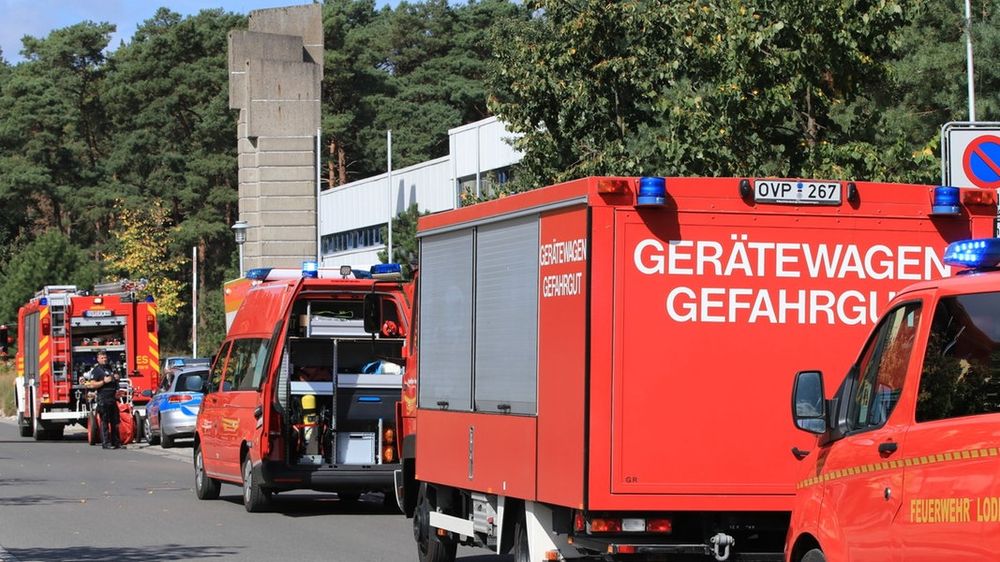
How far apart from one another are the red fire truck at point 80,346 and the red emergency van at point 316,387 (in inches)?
693

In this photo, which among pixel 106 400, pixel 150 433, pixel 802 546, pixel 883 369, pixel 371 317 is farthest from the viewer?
pixel 150 433

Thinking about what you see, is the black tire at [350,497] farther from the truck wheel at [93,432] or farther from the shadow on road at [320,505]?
the truck wheel at [93,432]

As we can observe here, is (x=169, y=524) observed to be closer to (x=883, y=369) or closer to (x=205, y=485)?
(x=205, y=485)

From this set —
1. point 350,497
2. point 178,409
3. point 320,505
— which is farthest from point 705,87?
point 178,409

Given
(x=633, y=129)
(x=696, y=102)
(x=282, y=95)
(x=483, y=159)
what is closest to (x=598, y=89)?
(x=633, y=129)

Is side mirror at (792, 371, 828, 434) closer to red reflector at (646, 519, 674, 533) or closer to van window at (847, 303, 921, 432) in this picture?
van window at (847, 303, 921, 432)

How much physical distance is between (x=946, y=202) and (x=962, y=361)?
3.57 m

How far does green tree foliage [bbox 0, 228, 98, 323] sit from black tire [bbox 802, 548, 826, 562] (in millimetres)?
80402

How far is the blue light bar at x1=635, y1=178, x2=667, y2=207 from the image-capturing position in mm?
9297

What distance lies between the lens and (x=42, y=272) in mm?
85562

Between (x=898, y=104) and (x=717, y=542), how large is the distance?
20465mm

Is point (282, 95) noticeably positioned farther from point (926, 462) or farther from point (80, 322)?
point (926, 462)

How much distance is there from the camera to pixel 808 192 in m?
9.60

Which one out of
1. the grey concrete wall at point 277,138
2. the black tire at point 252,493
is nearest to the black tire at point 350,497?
the black tire at point 252,493
